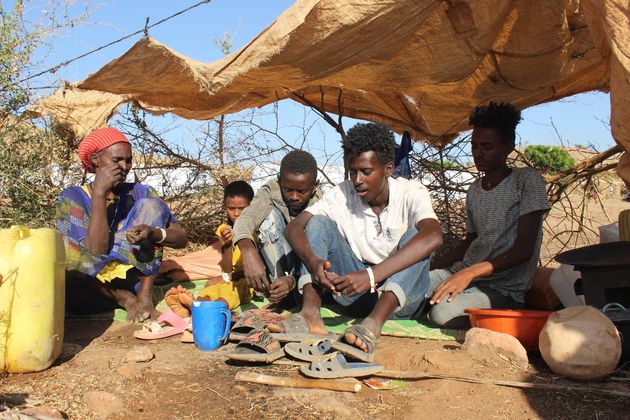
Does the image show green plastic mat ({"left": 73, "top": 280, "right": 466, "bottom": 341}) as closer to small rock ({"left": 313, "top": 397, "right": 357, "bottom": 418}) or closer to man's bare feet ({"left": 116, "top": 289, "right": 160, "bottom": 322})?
man's bare feet ({"left": 116, "top": 289, "right": 160, "bottom": 322})

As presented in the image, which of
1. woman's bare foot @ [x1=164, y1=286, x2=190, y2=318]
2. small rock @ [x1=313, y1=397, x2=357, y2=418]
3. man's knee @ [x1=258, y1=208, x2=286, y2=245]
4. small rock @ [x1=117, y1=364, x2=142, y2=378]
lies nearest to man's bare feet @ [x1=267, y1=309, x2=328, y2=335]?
man's knee @ [x1=258, y1=208, x2=286, y2=245]

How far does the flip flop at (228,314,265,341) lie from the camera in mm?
2895

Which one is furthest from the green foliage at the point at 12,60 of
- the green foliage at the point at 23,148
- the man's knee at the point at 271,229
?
the man's knee at the point at 271,229

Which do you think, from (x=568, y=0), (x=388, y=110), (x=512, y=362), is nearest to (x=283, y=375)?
(x=512, y=362)

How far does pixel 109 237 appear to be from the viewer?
3777mm

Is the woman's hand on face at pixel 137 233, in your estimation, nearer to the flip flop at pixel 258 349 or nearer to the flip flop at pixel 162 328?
the flip flop at pixel 162 328

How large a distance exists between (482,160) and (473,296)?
0.79 m

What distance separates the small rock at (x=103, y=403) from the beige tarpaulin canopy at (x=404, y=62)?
1.85m

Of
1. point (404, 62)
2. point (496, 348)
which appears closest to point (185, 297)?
point (496, 348)

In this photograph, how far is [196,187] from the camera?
6391 mm

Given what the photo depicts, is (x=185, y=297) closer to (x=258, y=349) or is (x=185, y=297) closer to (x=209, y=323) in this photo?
(x=209, y=323)

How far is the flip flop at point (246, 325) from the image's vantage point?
9.50ft

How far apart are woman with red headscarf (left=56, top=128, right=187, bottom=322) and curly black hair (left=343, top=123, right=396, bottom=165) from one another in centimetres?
135

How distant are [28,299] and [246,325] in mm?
968
